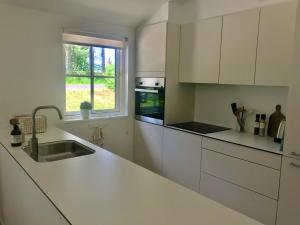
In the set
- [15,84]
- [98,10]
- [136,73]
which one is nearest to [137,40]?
[136,73]

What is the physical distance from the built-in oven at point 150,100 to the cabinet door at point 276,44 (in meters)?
1.17

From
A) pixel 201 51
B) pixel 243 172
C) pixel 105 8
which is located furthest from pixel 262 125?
pixel 105 8

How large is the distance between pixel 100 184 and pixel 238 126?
6.72ft

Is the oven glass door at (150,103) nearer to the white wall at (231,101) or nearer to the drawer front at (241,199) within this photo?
the white wall at (231,101)

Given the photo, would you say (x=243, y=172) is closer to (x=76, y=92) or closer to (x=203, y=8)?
(x=203, y=8)

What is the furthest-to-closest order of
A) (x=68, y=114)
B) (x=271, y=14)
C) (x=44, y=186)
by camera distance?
(x=68, y=114) < (x=271, y=14) < (x=44, y=186)

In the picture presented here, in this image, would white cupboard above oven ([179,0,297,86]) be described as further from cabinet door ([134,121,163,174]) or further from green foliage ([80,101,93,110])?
green foliage ([80,101,93,110])

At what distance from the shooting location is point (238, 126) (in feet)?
9.45

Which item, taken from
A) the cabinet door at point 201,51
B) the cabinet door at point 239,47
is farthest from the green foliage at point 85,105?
the cabinet door at point 239,47

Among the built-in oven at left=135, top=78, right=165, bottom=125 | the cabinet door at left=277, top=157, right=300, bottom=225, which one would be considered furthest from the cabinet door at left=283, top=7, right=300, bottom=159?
the built-in oven at left=135, top=78, right=165, bottom=125

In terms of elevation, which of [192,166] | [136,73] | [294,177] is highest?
[136,73]

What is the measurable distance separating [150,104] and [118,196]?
7.06 feet

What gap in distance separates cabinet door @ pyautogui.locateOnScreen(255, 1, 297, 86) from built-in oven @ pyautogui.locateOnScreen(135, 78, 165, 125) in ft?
3.85

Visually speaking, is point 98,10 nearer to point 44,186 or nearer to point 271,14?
point 271,14
